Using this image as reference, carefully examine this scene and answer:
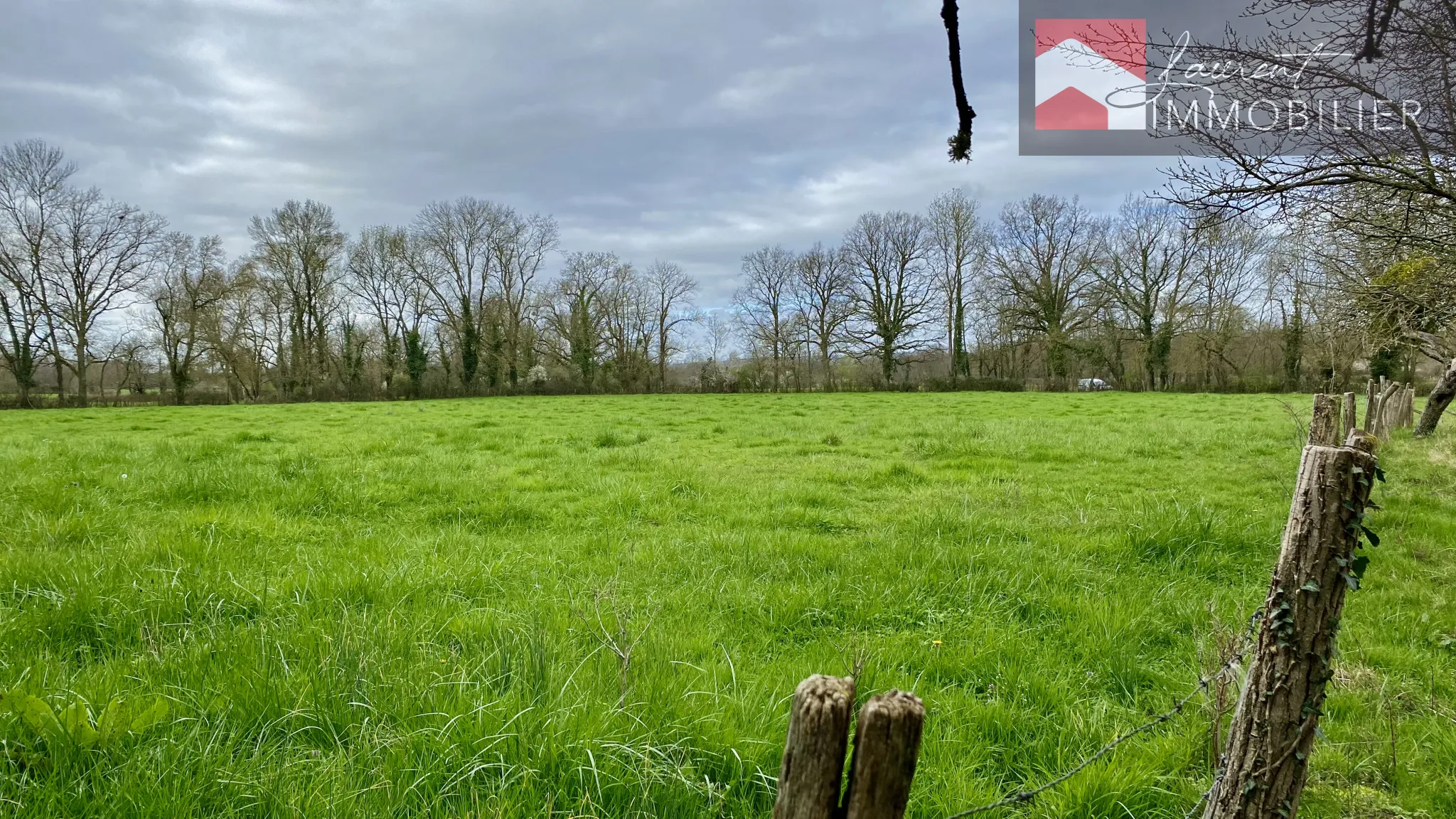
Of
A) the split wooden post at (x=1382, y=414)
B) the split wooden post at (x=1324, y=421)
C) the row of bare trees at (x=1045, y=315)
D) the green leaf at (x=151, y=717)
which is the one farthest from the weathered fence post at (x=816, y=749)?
the row of bare trees at (x=1045, y=315)

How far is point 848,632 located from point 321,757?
2.59 metres

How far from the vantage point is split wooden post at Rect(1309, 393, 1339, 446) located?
318 cm

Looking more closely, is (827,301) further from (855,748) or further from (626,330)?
(855,748)

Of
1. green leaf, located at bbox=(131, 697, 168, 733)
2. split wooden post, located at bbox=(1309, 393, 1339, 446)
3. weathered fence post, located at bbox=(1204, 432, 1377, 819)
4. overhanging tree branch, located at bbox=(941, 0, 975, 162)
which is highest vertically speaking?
overhanging tree branch, located at bbox=(941, 0, 975, 162)

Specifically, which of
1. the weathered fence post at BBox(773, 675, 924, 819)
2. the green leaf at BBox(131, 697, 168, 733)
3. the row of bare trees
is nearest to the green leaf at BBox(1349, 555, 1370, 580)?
the weathered fence post at BBox(773, 675, 924, 819)

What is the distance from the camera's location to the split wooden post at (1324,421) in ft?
10.4

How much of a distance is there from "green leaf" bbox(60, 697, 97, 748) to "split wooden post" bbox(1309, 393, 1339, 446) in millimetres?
5137

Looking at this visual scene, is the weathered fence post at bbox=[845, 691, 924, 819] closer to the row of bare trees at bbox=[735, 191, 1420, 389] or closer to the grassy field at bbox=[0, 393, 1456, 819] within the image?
the grassy field at bbox=[0, 393, 1456, 819]

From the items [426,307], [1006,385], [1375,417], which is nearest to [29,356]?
[426,307]

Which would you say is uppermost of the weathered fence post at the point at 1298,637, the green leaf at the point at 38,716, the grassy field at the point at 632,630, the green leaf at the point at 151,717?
the weathered fence post at the point at 1298,637

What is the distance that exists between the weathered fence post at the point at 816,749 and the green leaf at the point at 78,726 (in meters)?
2.31

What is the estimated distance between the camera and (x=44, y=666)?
8.56ft

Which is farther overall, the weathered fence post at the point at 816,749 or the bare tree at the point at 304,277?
the bare tree at the point at 304,277

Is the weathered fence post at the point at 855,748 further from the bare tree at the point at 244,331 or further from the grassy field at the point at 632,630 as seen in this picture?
the bare tree at the point at 244,331
